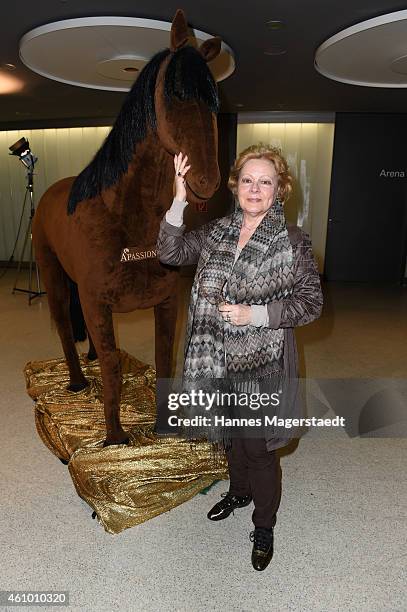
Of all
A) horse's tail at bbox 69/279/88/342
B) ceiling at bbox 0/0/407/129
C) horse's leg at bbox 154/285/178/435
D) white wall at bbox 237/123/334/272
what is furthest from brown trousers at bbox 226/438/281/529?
white wall at bbox 237/123/334/272

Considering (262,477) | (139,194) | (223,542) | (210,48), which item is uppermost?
(210,48)

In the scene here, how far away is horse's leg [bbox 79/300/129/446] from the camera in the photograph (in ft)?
6.16

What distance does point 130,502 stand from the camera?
179 centimetres

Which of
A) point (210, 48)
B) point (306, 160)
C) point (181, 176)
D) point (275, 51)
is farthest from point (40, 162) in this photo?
point (181, 176)

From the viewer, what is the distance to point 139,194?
1729mm

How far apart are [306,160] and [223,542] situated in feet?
19.6

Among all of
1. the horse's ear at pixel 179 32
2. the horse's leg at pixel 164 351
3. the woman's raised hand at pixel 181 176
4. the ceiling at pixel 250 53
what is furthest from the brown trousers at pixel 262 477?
the ceiling at pixel 250 53

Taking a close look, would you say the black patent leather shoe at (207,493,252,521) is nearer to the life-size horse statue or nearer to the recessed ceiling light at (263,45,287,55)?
the life-size horse statue

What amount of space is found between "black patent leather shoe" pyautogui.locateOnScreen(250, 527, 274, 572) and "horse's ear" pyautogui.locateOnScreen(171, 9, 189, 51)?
5.41 ft

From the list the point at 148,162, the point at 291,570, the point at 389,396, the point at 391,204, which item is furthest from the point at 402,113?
the point at 291,570

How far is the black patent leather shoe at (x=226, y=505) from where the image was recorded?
1767 mm

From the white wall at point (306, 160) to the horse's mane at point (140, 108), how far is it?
5.12 metres

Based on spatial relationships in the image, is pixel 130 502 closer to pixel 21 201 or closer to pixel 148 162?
pixel 148 162

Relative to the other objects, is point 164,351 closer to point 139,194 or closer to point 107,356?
point 107,356
